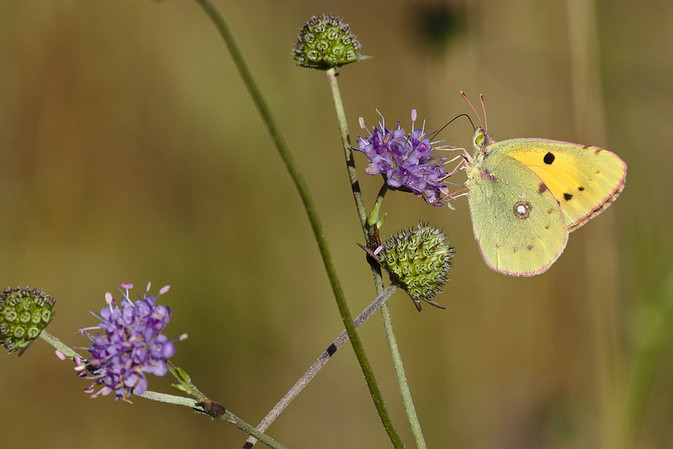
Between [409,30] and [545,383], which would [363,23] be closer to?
[409,30]

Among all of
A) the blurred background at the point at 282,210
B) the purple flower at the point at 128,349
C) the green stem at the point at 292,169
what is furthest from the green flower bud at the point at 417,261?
the blurred background at the point at 282,210

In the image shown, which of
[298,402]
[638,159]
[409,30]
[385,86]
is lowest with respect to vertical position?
[298,402]

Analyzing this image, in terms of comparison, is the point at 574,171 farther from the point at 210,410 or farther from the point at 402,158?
the point at 210,410

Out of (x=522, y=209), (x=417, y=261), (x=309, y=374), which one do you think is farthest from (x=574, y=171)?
(x=309, y=374)

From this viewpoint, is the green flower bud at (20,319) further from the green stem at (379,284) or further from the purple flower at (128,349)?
the green stem at (379,284)

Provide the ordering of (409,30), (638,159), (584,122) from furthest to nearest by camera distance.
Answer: (409,30), (638,159), (584,122)

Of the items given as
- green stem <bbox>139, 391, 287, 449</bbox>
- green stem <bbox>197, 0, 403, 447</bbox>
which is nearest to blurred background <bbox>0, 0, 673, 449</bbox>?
green stem <bbox>139, 391, 287, 449</bbox>

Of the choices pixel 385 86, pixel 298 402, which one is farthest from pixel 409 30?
pixel 298 402
